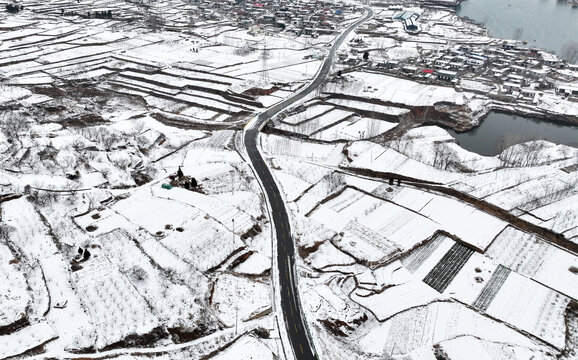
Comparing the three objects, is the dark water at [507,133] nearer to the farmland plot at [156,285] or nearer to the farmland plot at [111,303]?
the farmland plot at [156,285]

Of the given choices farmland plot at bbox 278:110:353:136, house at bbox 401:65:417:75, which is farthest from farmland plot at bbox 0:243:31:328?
house at bbox 401:65:417:75

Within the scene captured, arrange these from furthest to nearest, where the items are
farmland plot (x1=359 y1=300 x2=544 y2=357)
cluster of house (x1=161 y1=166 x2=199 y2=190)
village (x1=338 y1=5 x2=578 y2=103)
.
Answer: village (x1=338 y1=5 x2=578 y2=103) < cluster of house (x1=161 y1=166 x2=199 y2=190) < farmland plot (x1=359 y1=300 x2=544 y2=357)

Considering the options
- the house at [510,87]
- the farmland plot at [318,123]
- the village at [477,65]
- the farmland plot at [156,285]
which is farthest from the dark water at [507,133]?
the farmland plot at [156,285]

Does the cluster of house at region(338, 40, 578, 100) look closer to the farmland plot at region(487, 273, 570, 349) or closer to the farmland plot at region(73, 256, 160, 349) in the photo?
the farmland plot at region(487, 273, 570, 349)

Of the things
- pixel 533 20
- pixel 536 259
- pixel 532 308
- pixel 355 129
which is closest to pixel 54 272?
pixel 532 308

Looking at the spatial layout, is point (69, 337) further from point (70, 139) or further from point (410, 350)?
point (70, 139)

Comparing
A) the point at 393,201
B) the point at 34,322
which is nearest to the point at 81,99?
the point at 34,322

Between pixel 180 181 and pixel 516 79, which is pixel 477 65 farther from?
pixel 180 181
